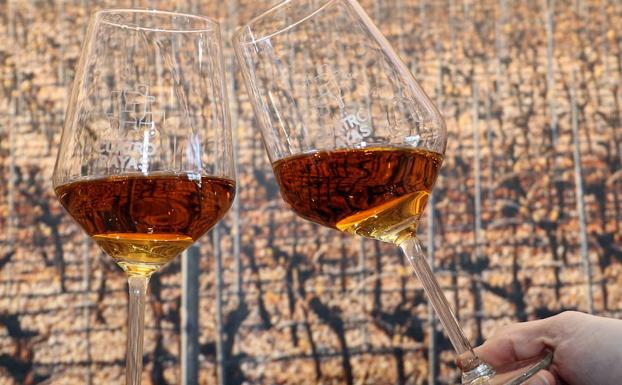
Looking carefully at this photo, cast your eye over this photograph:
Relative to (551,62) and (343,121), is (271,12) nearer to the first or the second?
(343,121)

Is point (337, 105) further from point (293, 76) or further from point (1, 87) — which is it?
point (1, 87)

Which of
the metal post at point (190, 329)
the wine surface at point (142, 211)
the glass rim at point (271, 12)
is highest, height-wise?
the glass rim at point (271, 12)

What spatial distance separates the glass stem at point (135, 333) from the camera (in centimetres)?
42

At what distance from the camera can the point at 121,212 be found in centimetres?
47

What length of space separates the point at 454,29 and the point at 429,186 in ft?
3.22

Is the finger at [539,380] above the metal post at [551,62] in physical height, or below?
below

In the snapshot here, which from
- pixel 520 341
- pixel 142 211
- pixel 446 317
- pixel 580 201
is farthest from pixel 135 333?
pixel 580 201

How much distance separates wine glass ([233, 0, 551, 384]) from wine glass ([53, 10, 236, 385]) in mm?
41

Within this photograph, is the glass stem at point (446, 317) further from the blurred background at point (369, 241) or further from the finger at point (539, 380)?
the blurred background at point (369, 241)

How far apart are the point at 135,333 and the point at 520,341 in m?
0.35

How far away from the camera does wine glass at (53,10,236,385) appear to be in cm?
47

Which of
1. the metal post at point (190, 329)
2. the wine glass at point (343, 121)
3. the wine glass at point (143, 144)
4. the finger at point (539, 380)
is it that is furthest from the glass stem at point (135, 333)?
the metal post at point (190, 329)

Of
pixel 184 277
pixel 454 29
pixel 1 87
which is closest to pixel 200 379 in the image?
pixel 184 277

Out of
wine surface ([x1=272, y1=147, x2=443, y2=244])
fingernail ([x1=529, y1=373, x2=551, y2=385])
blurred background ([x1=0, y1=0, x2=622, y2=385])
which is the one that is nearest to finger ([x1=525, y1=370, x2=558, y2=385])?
fingernail ([x1=529, y1=373, x2=551, y2=385])
